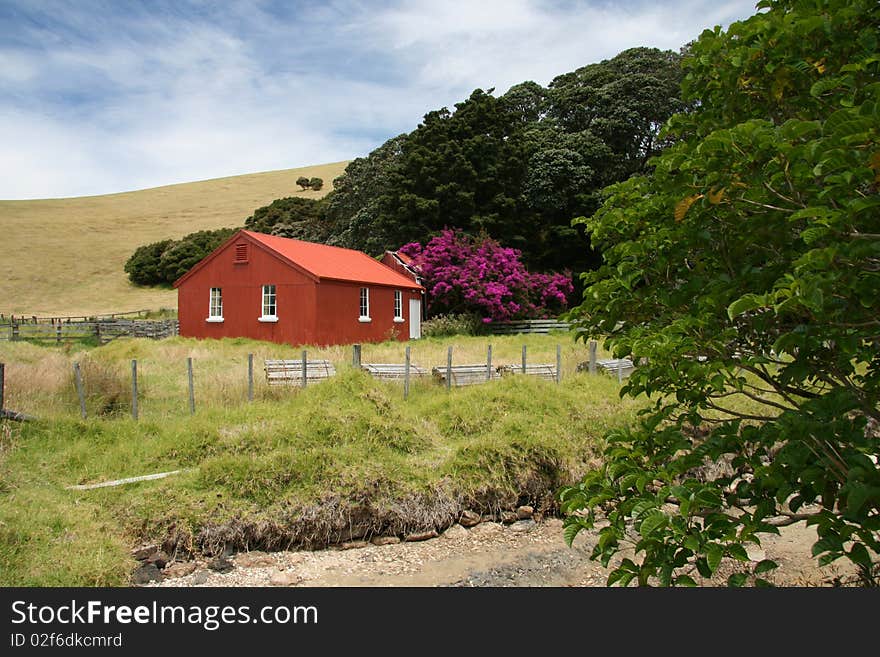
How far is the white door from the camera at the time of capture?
97.6 ft

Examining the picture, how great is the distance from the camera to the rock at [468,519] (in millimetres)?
8977

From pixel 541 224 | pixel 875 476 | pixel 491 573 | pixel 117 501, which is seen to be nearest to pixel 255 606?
pixel 875 476

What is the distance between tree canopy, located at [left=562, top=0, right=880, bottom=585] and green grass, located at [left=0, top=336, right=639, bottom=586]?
5.40 m

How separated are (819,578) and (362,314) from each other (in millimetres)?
20686

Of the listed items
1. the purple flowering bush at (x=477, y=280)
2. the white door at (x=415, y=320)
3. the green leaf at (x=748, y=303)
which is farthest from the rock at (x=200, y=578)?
the purple flowering bush at (x=477, y=280)

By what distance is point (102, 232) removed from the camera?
2638 inches

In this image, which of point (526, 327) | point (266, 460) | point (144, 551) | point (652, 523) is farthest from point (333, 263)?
point (652, 523)

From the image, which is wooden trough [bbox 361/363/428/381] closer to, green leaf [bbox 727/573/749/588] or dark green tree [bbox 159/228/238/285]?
green leaf [bbox 727/573/749/588]

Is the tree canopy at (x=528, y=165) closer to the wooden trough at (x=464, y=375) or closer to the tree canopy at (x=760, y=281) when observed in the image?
the wooden trough at (x=464, y=375)

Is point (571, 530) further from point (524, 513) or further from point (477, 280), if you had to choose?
point (477, 280)

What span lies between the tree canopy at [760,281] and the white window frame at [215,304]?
23.0 m

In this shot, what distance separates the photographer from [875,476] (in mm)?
2791

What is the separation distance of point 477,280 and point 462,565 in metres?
23.2

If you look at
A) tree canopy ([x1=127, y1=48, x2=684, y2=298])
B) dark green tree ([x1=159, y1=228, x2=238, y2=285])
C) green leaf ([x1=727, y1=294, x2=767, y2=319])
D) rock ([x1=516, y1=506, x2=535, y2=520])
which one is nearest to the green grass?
rock ([x1=516, y1=506, x2=535, y2=520])
